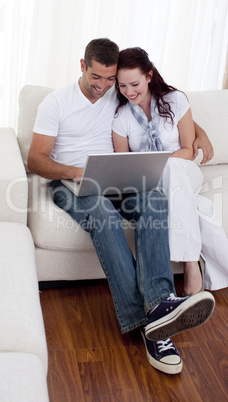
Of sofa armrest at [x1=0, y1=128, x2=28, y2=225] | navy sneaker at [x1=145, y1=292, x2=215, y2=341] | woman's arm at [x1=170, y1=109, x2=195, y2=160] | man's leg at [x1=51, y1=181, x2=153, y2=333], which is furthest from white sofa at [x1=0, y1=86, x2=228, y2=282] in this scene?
navy sneaker at [x1=145, y1=292, x2=215, y2=341]

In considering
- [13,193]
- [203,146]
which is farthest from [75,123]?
[203,146]

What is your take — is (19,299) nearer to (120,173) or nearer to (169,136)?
(120,173)

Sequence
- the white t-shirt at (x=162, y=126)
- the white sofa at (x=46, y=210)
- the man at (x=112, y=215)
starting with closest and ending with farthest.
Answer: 1. the man at (x=112, y=215)
2. the white sofa at (x=46, y=210)
3. the white t-shirt at (x=162, y=126)

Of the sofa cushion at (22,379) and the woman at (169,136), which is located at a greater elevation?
the woman at (169,136)

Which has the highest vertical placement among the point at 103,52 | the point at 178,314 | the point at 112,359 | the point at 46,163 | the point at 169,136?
the point at 103,52

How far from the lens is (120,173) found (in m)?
1.88

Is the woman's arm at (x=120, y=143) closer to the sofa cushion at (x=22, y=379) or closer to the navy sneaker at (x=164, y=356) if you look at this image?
the navy sneaker at (x=164, y=356)

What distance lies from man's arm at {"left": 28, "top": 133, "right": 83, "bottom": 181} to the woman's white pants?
376mm

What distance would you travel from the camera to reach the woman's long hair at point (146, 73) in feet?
6.66

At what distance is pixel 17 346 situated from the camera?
1265 millimetres

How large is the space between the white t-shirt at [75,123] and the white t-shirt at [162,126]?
0.05 metres

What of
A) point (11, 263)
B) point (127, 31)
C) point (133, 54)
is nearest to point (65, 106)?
point (133, 54)

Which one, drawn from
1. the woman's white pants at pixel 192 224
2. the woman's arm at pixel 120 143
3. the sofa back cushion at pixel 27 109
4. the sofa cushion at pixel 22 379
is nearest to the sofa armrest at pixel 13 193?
the sofa back cushion at pixel 27 109

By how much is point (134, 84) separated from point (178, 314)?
0.98m
